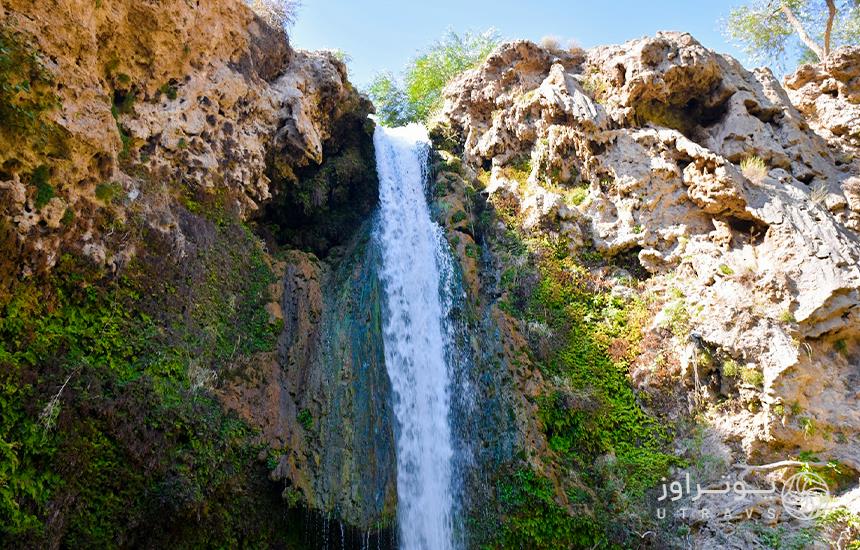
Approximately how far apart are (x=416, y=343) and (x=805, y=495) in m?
6.88

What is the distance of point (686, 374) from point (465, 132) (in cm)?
1030

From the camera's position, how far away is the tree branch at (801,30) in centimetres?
1711

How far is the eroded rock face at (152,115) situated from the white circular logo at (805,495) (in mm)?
10464

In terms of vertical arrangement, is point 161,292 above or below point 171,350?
above

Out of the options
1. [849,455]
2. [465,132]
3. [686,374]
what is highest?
[465,132]

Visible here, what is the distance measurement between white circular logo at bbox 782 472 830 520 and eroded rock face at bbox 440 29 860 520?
1.58 feet

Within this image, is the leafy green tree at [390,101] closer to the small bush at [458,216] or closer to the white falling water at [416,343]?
the white falling water at [416,343]

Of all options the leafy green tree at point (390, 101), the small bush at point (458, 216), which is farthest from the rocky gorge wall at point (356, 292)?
the leafy green tree at point (390, 101)

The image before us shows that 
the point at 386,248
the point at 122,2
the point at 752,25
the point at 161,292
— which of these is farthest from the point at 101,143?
the point at 752,25

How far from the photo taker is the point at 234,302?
28.6 ft

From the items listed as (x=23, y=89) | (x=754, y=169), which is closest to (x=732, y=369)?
(x=754, y=169)

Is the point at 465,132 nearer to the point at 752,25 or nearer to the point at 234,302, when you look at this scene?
the point at 234,302

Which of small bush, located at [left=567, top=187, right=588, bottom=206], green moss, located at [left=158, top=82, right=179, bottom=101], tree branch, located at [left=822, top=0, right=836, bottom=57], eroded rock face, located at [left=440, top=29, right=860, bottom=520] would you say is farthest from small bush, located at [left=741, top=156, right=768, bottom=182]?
green moss, located at [left=158, top=82, right=179, bottom=101]

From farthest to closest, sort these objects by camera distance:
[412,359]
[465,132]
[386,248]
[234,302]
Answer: [465,132] → [386,248] → [412,359] → [234,302]
